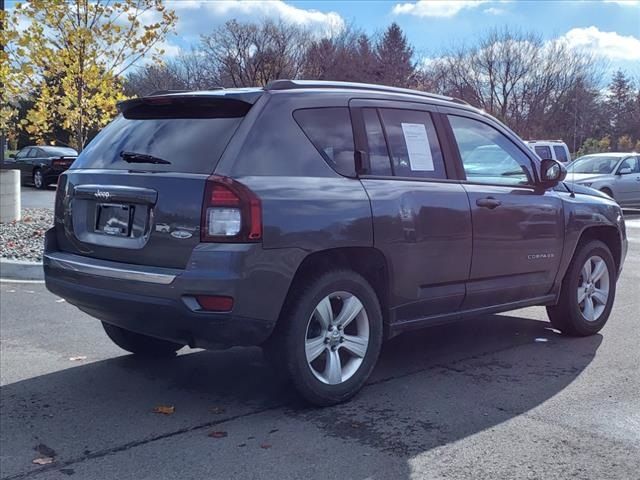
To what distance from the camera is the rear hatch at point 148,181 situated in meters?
4.01

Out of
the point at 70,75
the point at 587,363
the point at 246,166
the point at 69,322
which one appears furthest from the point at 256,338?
the point at 70,75

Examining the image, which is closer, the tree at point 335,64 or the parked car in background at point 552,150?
the parked car in background at point 552,150

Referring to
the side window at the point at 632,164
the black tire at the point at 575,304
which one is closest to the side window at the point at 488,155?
the black tire at the point at 575,304

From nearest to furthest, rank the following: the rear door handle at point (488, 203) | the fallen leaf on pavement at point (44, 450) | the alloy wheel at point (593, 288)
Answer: the fallen leaf on pavement at point (44, 450) → the rear door handle at point (488, 203) → the alloy wheel at point (593, 288)

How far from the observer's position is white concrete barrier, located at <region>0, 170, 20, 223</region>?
12375mm

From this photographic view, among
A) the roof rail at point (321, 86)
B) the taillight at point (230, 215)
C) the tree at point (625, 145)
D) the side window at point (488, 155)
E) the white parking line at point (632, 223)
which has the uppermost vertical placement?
the tree at point (625, 145)

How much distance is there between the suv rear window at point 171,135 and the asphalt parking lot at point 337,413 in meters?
1.46

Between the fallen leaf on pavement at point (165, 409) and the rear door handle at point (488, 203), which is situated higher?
the rear door handle at point (488, 203)

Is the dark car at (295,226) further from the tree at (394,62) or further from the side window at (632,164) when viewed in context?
the tree at (394,62)

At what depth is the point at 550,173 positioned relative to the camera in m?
5.71

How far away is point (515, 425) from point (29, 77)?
10.3 m

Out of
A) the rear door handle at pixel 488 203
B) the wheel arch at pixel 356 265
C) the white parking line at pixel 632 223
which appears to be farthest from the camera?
the white parking line at pixel 632 223

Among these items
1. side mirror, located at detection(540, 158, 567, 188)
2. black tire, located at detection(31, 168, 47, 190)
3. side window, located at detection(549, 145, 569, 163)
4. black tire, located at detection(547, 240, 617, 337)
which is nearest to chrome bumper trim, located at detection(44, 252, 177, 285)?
side mirror, located at detection(540, 158, 567, 188)

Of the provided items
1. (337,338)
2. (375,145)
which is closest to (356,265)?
(337,338)
